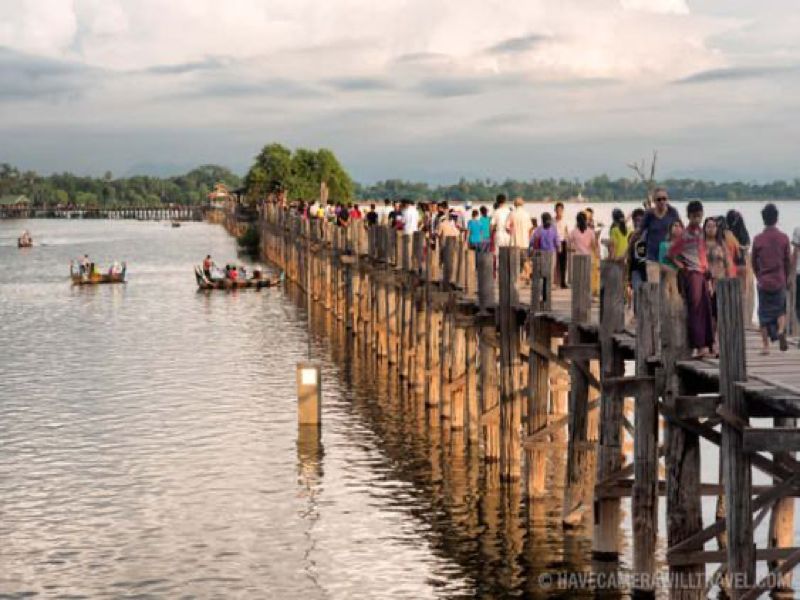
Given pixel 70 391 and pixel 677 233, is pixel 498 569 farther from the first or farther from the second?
pixel 70 391

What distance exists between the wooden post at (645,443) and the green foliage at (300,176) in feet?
436

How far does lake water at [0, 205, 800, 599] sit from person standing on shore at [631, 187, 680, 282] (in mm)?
4659

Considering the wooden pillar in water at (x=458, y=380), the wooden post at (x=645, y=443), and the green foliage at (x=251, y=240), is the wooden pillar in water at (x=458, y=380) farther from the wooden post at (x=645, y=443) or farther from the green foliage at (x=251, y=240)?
the green foliage at (x=251, y=240)

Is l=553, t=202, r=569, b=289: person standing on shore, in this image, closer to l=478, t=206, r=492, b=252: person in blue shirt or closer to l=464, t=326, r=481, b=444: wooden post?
l=464, t=326, r=481, b=444: wooden post

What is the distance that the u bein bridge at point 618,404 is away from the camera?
43.9 feet

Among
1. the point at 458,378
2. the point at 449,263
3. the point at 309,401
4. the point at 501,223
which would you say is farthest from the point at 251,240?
the point at 501,223

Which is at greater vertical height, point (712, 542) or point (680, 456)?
point (680, 456)

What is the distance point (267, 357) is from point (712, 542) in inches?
1068

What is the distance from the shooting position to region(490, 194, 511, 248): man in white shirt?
29439 millimetres

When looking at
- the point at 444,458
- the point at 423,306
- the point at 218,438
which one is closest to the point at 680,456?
the point at 444,458

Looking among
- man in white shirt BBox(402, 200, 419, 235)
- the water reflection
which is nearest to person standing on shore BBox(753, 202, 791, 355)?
the water reflection

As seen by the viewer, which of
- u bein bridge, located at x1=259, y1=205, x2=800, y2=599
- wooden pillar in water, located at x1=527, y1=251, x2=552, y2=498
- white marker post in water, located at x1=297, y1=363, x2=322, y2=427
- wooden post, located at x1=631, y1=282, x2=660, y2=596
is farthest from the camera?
white marker post in water, located at x1=297, y1=363, x2=322, y2=427

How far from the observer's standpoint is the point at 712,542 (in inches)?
873

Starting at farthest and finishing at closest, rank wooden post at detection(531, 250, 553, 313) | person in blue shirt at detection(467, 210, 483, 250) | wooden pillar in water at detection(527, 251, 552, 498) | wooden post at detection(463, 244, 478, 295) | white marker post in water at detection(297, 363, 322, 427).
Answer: person in blue shirt at detection(467, 210, 483, 250) < white marker post in water at detection(297, 363, 322, 427) < wooden post at detection(463, 244, 478, 295) < wooden pillar in water at detection(527, 251, 552, 498) < wooden post at detection(531, 250, 553, 313)
